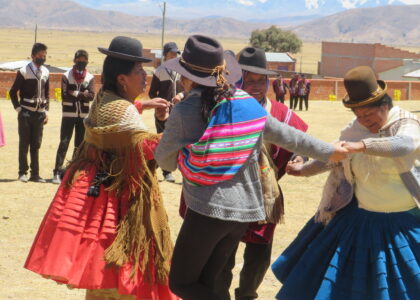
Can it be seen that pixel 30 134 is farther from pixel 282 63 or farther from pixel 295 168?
pixel 282 63

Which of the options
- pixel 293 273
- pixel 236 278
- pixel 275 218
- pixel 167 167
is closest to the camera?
pixel 167 167

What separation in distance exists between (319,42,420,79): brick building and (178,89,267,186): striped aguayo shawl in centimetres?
6320

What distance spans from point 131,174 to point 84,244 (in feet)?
1.68

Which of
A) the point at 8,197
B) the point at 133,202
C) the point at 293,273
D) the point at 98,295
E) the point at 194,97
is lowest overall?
the point at 8,197

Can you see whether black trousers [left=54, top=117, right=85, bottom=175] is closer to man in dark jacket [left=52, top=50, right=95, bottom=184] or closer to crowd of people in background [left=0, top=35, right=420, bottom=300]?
man in dark jacket [left=52, top=50, right=95, bottom=184]

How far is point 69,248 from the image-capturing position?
457cm

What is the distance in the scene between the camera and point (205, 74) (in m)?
4.03

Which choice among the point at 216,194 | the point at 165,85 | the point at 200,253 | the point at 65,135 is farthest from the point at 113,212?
the point at 65,135

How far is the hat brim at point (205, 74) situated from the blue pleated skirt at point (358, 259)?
1.09 meters

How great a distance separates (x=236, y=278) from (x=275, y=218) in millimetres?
1539

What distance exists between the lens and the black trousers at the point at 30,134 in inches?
427

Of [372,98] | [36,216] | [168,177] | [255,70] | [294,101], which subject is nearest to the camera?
[372,98]

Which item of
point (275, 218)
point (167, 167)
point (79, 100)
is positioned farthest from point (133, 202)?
point (79, 100)

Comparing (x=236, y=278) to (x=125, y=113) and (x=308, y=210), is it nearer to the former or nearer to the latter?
(x=125, y=113)
